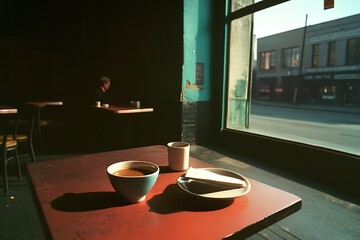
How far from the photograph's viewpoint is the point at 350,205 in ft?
8.38

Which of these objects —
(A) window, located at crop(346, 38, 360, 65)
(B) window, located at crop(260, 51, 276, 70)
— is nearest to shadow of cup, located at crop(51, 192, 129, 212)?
(A) window, located at crop(346, 38, 360, 65)

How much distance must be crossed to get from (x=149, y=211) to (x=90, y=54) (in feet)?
21.8

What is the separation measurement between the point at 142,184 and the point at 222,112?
422 centimetres

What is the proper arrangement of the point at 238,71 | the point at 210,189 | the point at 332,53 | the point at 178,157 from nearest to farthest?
the point at 210,189, the point at 178,157, the point at 238,71, the point at 332,53

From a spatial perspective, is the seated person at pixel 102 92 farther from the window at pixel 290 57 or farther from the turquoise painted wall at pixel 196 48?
the window at pixel 290 57

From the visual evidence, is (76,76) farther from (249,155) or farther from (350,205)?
(350,205)

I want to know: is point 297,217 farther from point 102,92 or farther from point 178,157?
point 102,92

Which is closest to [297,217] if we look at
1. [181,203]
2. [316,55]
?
[181,203]

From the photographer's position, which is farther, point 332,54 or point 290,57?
point 290,57

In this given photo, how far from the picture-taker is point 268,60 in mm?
21219

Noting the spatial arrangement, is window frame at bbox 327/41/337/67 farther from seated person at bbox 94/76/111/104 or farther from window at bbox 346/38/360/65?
seated person at bbox 94/76/111/104

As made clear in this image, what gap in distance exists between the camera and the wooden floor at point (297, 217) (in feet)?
6.55

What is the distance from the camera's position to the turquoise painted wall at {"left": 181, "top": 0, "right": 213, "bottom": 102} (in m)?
4.53

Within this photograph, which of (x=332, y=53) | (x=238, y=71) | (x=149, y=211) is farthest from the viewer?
(x=332, y=53)
